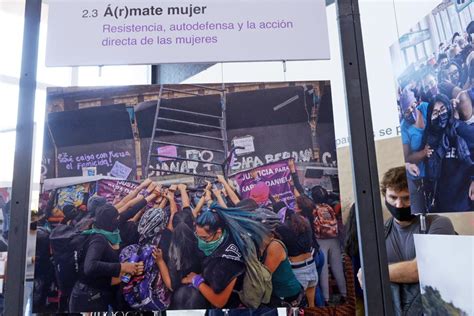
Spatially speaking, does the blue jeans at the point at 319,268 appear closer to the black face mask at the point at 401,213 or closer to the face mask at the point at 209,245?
the face mask at the point at 209,245

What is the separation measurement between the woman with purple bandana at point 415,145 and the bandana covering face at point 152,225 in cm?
127

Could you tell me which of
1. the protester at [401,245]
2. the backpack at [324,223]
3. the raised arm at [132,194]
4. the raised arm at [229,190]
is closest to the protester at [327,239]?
the backpack at [324,223]

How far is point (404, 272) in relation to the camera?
2777 mm

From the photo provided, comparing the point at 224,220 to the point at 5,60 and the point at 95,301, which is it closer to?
the point at 95,301

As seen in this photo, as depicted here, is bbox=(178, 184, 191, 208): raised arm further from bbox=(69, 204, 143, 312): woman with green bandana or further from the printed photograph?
the printed photograph

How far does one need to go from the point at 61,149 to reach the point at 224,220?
2.98ft

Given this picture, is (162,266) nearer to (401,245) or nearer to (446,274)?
(446,274)

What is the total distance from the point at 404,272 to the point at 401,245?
0.65ft

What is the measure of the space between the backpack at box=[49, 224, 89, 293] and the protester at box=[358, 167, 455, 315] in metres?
1.90

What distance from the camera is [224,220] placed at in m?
1.83

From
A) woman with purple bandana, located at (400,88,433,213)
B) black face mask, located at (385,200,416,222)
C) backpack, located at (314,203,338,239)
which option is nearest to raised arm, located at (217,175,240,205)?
backpack, located at (314,203,338,239)

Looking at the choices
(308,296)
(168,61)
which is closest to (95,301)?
(308,296)

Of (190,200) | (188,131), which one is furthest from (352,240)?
(188,131)

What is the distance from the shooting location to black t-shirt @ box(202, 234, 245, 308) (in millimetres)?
1754
